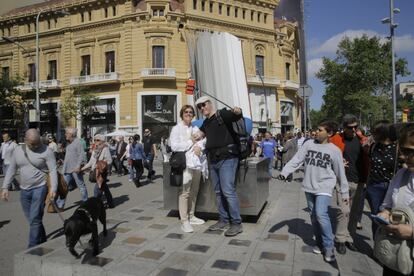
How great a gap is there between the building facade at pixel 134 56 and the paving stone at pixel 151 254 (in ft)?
96.4

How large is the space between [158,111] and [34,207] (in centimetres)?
3012

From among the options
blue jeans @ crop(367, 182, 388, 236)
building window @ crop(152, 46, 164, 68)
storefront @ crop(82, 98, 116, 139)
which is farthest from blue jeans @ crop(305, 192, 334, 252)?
storefront @ crop(82, 98, 116, 139)

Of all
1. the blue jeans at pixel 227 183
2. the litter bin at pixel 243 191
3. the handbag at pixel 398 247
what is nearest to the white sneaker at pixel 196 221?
the litter bin at pixel 243 191

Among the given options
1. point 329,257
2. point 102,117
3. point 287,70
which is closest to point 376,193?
point 329,257

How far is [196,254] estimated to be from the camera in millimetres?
4156

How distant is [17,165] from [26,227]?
2.05 metres

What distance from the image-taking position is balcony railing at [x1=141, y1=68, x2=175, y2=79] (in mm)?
33188

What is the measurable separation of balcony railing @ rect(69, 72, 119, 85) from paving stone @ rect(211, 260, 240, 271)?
32605 mm

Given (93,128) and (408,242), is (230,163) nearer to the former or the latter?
Answer: (408,242)

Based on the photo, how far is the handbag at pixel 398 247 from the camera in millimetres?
2029

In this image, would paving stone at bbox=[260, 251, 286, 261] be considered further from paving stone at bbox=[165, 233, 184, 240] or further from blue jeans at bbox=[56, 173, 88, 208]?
blue jeans at bbox=[56, 173, 88, 208]

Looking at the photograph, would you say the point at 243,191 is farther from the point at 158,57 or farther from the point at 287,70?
the point at 287,70

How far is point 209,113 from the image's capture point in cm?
489

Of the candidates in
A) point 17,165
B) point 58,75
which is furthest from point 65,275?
point 58,75
